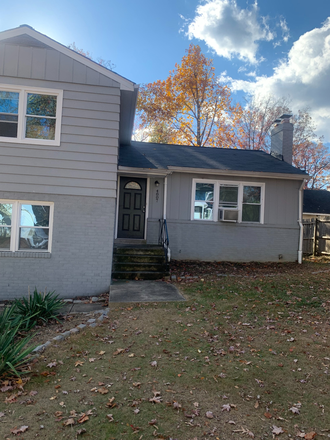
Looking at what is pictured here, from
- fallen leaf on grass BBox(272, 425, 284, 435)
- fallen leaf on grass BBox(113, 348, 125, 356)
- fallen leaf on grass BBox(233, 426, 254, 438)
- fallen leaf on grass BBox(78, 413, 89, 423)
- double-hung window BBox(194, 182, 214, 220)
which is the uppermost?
double-hung window BBox(194, 182, 214, 220)

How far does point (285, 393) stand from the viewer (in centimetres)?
326

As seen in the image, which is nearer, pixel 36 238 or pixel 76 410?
pixel 76 410

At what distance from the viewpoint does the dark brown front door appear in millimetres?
10531

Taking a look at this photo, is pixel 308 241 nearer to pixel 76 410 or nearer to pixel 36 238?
pixel 36 238

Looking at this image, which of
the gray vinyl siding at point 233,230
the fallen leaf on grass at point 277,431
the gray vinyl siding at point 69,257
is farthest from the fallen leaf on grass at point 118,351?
the gray vinyl siding at point 233,230

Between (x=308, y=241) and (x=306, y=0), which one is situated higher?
(x=306, y=0)

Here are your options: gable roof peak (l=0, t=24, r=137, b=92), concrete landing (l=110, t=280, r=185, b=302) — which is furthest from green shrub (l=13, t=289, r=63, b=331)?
gable roof peak (l=0, t=24, r=137, b=92)

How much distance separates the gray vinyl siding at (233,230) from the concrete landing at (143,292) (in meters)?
3.00

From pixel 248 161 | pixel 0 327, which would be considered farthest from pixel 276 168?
pixel 0 327

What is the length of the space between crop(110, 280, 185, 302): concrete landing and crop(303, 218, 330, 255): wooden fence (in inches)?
383

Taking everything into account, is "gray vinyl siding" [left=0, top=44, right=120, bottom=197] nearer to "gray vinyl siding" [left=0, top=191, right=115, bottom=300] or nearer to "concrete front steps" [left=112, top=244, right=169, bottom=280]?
"gray vinyl siding" [left=0, top=191, right=115, bottom=300]

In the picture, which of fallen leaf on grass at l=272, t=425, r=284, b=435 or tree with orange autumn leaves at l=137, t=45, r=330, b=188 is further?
tree with orange autumn leaves at l=137, t=45, r=330, b=188

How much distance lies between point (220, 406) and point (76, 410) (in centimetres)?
140

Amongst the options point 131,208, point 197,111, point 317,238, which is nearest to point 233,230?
point 131,208
